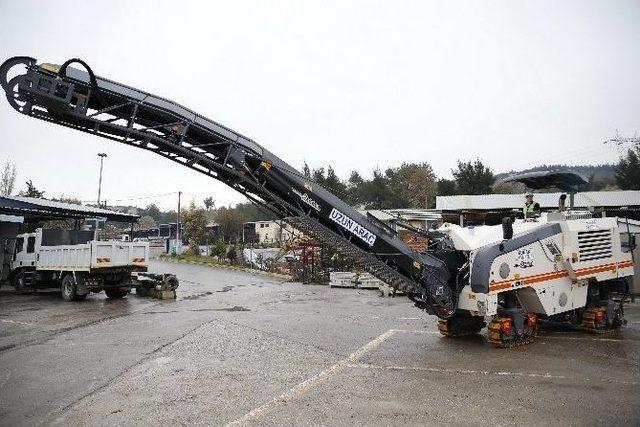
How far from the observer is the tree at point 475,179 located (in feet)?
153

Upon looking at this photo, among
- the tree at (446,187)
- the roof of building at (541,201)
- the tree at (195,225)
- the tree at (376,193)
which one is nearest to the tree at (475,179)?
the tree at (446,187)

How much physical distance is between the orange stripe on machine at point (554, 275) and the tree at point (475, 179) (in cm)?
3899

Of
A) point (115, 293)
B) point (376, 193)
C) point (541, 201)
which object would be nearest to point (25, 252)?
point (115, 293)

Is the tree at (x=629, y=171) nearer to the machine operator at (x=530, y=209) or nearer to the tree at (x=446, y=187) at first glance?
the tree at (x=446, y=187)

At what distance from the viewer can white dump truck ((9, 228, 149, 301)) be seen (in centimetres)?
1415

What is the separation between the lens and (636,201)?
23125 millimetres

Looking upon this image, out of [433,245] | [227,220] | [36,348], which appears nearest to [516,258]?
[433,245]

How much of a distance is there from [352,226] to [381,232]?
54 centimetres

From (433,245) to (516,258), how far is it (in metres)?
1.41

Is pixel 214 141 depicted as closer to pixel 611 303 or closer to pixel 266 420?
pixel 266 420

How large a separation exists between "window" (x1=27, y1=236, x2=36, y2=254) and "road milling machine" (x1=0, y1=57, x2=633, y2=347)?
13.2 m

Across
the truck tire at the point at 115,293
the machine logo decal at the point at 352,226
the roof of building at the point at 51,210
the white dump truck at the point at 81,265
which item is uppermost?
the roof of building at the point at 51,210

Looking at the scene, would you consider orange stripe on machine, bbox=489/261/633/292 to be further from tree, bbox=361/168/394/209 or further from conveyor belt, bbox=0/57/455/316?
tree, bbox=361/168/394/209

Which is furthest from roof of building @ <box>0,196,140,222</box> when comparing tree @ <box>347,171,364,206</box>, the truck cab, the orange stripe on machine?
tree @ <box>347,171,364,206</box>
